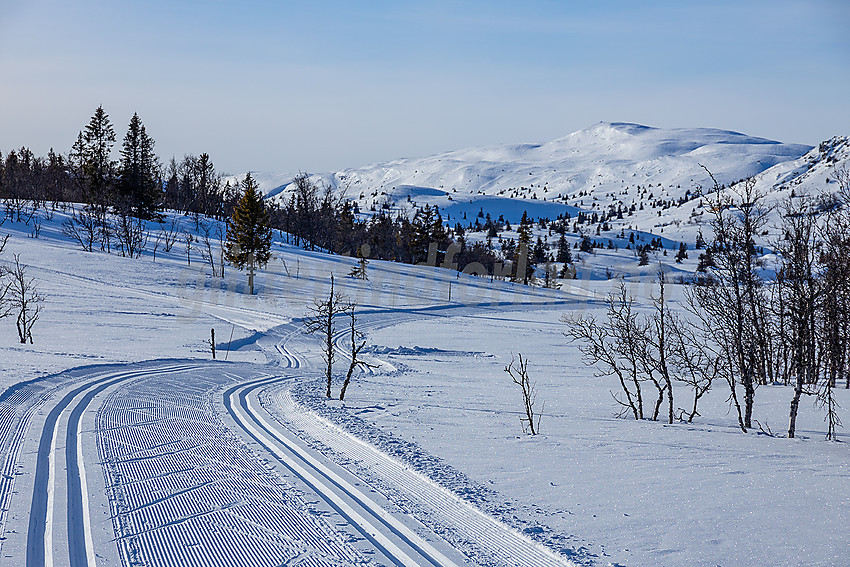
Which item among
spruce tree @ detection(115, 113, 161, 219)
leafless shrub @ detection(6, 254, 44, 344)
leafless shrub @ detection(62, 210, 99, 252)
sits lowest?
leafless shrub @ detection(6, 254, 44, 344)

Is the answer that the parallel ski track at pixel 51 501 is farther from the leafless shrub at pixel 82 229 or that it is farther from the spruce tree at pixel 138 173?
the spruce tree at pixel 138 173

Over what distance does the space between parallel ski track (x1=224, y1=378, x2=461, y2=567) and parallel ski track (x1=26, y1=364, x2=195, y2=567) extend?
299 cm

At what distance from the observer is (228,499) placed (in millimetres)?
8562

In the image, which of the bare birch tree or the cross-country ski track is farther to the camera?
the bare birch tree

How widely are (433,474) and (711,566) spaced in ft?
14.3

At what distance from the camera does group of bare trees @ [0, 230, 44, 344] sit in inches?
1170

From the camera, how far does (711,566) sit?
259 inches

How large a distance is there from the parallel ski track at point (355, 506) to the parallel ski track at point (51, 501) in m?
2.99

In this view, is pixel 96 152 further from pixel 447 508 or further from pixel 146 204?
pixel 447 508

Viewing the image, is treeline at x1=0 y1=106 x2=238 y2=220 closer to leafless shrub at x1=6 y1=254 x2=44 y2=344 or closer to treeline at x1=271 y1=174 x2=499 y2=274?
treeline at x1=271 y1=174 x2=499 y2=274

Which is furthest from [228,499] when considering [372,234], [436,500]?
[372,234]

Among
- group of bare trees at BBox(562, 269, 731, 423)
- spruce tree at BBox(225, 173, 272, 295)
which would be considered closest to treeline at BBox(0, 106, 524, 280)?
spruce tree at BBox(225, 173, 272, 295)

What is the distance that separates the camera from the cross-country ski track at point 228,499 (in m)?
6.92

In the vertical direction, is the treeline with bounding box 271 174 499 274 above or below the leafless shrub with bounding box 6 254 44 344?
above
